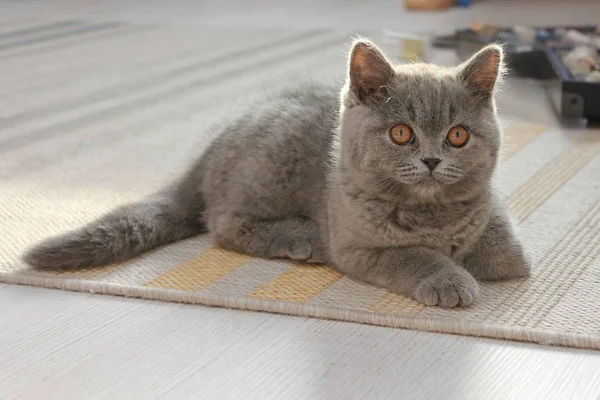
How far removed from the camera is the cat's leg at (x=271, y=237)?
1.94 meters

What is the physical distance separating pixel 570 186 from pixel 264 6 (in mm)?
3875

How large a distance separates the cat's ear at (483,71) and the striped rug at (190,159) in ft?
0.98

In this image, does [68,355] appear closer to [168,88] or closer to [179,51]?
[168,88]

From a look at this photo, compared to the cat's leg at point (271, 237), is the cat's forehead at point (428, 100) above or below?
above

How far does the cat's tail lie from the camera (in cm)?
188

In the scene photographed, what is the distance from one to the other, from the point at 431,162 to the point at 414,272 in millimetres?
229

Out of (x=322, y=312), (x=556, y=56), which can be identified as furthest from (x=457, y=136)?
(x=556, y=56)

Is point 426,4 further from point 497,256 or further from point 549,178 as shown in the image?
point 497,256

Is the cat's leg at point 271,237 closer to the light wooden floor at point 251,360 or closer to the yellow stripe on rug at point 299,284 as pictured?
the yellow stripe on rug at point 299,284

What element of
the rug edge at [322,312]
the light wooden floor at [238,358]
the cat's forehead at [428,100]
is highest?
the cat's forehead at [428,100]

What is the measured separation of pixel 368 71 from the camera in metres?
1.75

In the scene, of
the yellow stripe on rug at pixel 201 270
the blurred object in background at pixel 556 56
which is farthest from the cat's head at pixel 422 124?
the blurred object in background at pixel 556 56

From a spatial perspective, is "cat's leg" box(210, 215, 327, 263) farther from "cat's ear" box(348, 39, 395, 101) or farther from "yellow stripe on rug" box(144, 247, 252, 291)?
"cat's ear" box(348, 39, 395, 101)

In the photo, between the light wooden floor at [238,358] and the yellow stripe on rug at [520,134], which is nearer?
the light wooden floor at [238,358]
